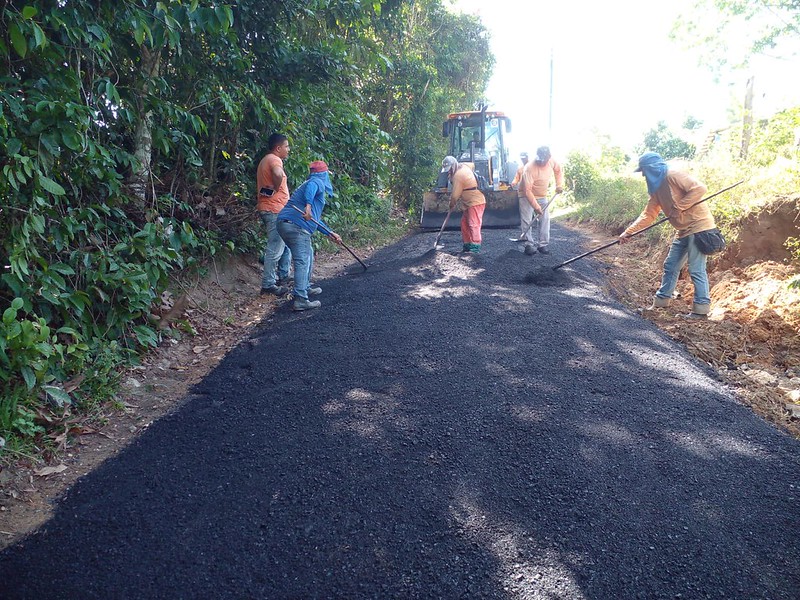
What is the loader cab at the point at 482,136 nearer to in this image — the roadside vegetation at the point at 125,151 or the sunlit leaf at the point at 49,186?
the roadside vegetation at the point at 125,151

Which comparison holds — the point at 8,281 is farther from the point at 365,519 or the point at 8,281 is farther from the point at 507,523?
the point at 507,523

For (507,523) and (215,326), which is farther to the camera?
(215,326)

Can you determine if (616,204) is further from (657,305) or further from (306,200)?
(306,200)

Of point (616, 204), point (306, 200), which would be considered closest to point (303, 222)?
point (306, 200)

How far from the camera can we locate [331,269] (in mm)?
7984

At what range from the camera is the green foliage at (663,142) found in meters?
28.1

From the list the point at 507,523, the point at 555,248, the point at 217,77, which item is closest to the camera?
the point at 507,523

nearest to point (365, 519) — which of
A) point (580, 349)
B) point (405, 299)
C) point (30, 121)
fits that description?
point (580, 349)

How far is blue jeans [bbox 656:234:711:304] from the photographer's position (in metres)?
5.10

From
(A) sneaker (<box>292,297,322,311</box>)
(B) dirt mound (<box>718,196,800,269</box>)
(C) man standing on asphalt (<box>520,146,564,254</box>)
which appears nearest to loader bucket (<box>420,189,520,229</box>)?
(C) man standing on asphalt (<box>520,146,564,254</box>)

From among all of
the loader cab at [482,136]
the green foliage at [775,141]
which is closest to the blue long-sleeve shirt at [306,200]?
the green foliage at [775,141]

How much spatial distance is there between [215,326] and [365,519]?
3398 mm

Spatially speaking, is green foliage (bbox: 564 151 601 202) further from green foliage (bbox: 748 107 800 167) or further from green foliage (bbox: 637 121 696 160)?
green foliage (bbox: 637 121 696 160)

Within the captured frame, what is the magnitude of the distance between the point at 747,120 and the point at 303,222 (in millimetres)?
7973
